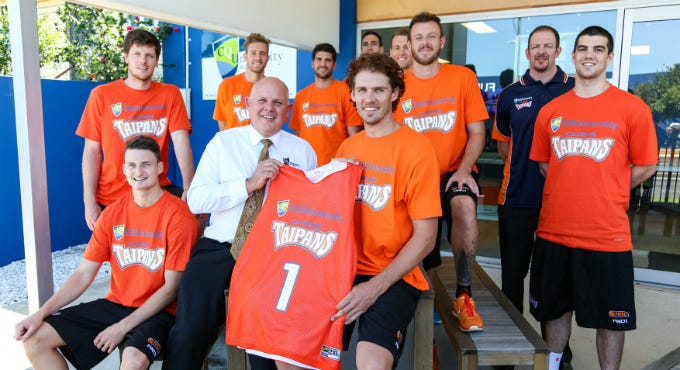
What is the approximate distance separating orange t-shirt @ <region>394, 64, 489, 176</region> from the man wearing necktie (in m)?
0.68

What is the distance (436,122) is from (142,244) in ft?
5.54

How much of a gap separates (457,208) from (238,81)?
8.52 ft

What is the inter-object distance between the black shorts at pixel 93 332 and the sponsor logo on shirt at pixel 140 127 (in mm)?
1114

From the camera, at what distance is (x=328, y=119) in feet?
13.8

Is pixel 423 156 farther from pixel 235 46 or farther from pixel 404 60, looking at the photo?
pixel 235 46

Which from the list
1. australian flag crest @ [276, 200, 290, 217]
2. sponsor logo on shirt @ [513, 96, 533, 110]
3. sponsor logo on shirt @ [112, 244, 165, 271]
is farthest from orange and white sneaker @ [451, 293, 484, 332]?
sponsor logo on shirt @ [112, 244, 165, 271]

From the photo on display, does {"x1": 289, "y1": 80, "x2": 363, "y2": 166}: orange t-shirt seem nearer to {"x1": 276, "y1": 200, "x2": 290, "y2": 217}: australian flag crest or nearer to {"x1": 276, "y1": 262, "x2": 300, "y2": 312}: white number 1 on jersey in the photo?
{"x1": 276, "y1": 200, "x2": 290, "y2": 217}: australian flag crest

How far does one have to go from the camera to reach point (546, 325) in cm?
285

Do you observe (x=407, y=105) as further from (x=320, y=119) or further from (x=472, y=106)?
(x=320, y=119)

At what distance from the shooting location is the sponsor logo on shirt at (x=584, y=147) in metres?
2.53

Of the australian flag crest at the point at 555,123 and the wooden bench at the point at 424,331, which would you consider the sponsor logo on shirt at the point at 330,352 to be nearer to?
the wooden bench at the point at 424,331

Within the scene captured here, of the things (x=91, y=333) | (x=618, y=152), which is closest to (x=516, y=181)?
(x=618, y=152)

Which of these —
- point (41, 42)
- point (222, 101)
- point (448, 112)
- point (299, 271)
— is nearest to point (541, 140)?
point (448, 112)

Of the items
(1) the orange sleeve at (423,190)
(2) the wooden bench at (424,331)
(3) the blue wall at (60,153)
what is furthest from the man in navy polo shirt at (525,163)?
(3) the blue wall at (60,153)
